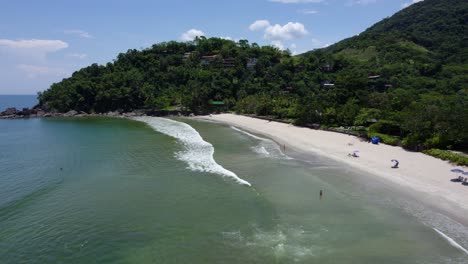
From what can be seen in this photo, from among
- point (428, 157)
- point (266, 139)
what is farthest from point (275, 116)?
point (428, 157)

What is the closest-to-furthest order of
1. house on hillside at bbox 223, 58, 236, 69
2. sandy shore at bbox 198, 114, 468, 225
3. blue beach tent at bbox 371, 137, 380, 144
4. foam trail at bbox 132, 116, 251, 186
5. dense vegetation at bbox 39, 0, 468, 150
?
sandy shore at bbox 198, 114, 468, 225, foam trail at bbox 132, 116, 251, 186, blue beach tent at bbox 371, 137, 380, 144, dense vegetation at bbox 39, 0, 468, 150, house on hillside at bbox 223, 58, 236, 69

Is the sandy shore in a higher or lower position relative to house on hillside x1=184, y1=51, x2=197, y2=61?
lower

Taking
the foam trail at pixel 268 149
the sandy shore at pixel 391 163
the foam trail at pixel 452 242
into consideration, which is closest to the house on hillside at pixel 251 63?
the sandy shore at pixel 391 163

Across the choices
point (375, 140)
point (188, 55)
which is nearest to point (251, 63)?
point (188, 55)

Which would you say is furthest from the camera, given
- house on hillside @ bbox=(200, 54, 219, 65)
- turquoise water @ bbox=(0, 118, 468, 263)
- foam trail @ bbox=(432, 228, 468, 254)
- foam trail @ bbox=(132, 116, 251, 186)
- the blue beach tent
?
house on hillside @ bbox=(200, 54, 219, 65)

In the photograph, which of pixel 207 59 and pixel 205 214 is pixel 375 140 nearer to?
pixel 205 214

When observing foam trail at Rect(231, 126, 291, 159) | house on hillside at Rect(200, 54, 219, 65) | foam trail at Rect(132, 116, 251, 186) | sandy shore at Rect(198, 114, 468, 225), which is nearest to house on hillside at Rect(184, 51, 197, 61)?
house on hillside at Rect(200, 54, 219, 65)

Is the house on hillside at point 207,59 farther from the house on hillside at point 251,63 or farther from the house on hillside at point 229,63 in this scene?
the house on hillside at point 251,63

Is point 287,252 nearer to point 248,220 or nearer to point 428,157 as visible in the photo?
point 248,220

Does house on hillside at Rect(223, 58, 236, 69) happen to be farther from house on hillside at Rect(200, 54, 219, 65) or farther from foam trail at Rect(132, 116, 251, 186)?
foam trail at Rect(132, 116, 251, 186)
